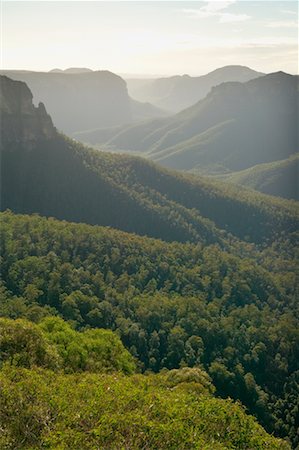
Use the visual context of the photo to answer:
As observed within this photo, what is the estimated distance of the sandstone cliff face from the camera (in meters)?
154

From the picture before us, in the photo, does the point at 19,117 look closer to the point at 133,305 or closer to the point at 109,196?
the point at 109,196

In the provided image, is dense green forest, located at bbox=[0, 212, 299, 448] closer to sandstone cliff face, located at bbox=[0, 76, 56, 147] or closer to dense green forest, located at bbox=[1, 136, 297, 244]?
dense green forest, located at bbox=[1, 136, 297, 244]

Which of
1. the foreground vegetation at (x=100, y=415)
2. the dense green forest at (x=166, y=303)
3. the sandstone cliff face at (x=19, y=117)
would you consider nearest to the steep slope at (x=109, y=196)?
the sandstone cliff face at (x=19, y=117)

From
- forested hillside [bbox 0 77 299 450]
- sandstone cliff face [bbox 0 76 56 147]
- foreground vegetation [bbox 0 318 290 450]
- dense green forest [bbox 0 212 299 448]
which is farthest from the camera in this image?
sandstone cliff face [bbox 0 76 56 147]

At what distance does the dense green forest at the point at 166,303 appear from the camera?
262 feet

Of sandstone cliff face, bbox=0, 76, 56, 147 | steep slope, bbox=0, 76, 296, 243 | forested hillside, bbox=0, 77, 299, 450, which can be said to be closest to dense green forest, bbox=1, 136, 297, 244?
steep slope, bbox=0, 76, 296, 243

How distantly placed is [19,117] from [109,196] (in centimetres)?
4112

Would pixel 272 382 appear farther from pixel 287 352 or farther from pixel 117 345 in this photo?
pixel 117 345

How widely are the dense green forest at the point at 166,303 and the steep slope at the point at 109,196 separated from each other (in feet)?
100

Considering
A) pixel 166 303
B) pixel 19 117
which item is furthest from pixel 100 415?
pixel 19 117

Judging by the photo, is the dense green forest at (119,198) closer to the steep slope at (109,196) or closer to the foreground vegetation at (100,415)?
the steep slope at (109,196)

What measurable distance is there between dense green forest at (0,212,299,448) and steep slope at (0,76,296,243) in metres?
30.6

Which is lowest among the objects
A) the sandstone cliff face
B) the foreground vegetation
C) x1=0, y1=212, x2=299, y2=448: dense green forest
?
x1=0, y1=212, x2=299, y2=448: dense green forest

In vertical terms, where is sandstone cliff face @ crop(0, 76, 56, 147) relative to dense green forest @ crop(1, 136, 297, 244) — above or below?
above
